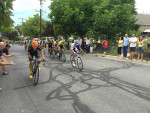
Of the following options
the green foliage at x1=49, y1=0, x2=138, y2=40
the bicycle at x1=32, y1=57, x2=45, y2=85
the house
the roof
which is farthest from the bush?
the roof

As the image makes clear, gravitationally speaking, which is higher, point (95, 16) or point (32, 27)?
point (32, 27)

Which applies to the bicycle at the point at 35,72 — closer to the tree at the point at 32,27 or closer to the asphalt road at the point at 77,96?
the asphalt road at the point at 77,96

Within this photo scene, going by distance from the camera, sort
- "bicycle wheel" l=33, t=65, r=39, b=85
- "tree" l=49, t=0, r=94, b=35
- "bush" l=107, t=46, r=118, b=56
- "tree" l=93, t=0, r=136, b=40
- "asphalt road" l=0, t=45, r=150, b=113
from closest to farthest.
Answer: "asphalt road" l=0, t=45, r=150, b=113 → "bicycle wheel" l=33, t=65, r=39, b=85 → "bush" l=107, t=46, r=118, b=56 → "tree" l=93, t=0, r=136, b=40 → "tree" l=49, t=0, r=94, b=35

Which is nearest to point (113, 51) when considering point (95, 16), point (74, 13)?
point (95, 16)

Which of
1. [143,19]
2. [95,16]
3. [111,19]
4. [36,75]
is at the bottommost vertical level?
[36,75]

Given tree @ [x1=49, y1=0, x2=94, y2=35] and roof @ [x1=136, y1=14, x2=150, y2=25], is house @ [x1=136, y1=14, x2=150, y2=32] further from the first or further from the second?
tree @ [x1=49, y1=0, x2=94, y2=35]

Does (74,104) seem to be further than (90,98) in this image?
No

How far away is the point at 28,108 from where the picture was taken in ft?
12.9

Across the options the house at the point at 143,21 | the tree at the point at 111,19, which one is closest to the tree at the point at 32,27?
the house at the point at 143,21

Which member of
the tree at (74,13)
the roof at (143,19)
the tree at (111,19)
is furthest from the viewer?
the roof at (143,19)

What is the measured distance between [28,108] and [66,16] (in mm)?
15789

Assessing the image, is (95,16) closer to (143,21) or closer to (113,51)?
(113,51)

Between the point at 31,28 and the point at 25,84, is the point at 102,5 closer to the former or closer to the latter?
the point at 25,84

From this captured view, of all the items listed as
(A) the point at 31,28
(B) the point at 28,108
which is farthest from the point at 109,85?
(A) the point at 31,28
